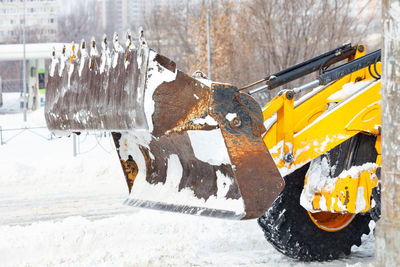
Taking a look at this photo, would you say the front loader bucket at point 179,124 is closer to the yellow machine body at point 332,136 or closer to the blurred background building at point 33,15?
the yellow machine body at point 332,136

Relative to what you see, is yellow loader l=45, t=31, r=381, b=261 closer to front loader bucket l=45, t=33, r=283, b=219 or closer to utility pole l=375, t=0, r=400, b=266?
front loader bucket l=45, t=33, r=283, b=219

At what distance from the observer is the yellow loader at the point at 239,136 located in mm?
4164

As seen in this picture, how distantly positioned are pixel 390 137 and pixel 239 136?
1320 millimetres

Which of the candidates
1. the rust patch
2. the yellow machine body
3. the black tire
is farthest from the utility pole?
the rust patch

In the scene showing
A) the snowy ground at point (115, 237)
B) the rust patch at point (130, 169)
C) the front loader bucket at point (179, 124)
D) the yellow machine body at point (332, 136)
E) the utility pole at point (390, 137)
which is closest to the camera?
the utility pole at point (390, 137)

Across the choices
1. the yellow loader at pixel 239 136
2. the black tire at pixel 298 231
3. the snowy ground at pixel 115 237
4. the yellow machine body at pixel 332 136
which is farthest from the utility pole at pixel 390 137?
the snowy ground at pixel 115 237

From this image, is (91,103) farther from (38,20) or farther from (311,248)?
(38,20)

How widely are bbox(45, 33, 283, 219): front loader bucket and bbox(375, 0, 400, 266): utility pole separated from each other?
118 centimetres

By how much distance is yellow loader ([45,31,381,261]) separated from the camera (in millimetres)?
4164

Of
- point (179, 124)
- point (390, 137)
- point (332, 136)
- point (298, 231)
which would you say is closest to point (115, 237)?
point (298, 231)

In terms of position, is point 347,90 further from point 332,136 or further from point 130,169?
point 130,169

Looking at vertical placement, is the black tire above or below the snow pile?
below

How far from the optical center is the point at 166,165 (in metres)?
5.20

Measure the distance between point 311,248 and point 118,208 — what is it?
12.5 feet
